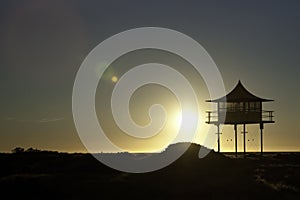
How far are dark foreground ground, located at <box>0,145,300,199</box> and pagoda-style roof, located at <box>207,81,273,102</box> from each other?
15.4m

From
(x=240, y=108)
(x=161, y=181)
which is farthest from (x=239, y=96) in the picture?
(x=161, y=181)

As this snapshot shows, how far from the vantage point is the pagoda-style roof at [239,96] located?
2854 inches

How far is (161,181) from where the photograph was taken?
151 feet

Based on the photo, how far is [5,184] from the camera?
144 ft

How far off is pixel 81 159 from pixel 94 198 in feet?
69.6

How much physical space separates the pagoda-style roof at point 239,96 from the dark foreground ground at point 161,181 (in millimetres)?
15393

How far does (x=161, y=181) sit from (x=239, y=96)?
2946 centimetres

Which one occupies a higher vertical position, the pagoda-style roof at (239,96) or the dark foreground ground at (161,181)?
the pagoda-style roof at (239,96)

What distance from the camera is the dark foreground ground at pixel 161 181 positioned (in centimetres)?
4125

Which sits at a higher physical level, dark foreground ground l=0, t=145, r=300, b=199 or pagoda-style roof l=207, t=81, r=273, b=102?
pagoda-style roof l=207, t=81, r=273, b=102

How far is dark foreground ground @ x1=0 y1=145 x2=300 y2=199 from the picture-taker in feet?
135

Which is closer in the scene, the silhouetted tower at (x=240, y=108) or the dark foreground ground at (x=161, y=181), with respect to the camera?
the dark foreground ground at (x=161, y=181)

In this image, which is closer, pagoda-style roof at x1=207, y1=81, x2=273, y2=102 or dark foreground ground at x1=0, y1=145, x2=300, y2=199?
dark foreground ground at x1=0, y1=145, x2=300, y2=199

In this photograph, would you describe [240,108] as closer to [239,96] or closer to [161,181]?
[239,96]
